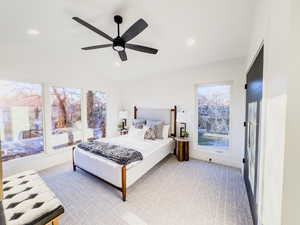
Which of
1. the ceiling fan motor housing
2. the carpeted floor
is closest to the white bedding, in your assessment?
the carpeted floor

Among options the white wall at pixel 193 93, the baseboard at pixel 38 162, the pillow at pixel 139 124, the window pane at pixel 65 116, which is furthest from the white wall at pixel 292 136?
the window pane at pixel 65 116

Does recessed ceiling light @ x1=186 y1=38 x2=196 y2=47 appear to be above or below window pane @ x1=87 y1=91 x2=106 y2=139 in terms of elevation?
above

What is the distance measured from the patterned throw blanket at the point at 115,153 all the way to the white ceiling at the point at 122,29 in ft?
7.18

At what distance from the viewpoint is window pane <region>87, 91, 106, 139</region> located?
4423mm

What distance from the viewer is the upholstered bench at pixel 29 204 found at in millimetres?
1250

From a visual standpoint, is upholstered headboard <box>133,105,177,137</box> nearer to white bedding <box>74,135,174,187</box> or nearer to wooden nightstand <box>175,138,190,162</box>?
wooden nightstand <box>175,138,190,162</box>

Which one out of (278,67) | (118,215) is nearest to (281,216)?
(278,67)

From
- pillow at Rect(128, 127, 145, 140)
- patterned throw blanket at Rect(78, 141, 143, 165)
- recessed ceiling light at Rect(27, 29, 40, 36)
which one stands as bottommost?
patterned throw blanket at Rect(78, 141, 143, 165)

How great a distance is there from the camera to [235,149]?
3.29 metres

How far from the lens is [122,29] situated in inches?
91.8

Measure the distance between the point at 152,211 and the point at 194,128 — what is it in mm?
2456

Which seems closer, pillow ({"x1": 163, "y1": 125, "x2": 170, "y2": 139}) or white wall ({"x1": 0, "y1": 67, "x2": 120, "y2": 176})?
white wall ({"x1": 0, "y1": 67, "x2": 120, "y2": 176})

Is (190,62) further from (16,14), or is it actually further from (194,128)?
(16,14)

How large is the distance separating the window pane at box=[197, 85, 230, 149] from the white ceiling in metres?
0.82
